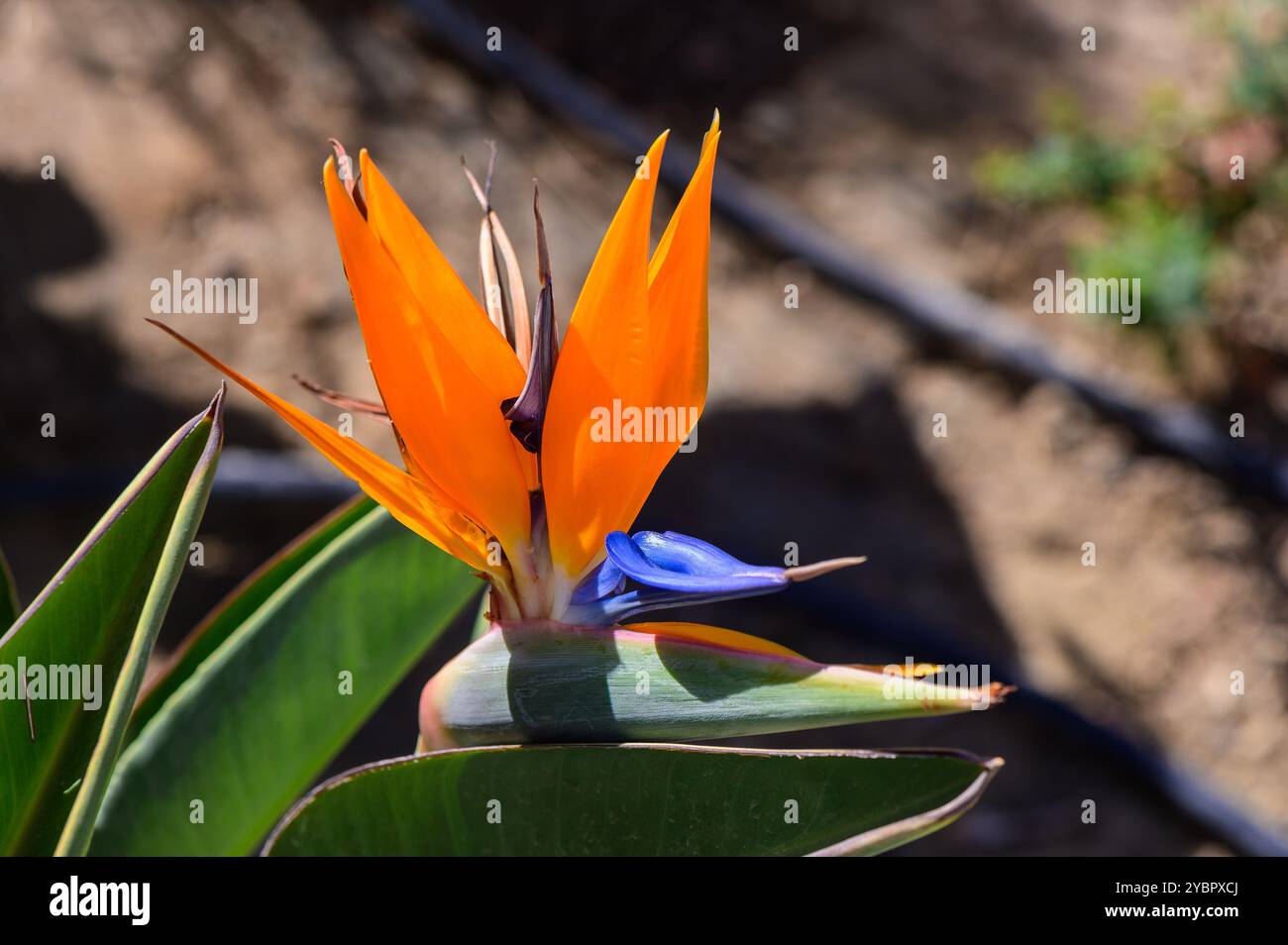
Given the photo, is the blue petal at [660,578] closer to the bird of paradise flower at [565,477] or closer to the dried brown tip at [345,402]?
the bird of paradise flower at [565,477]

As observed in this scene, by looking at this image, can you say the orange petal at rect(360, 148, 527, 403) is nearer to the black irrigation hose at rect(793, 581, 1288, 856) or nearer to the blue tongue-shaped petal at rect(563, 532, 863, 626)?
the blue tongue-shaped petal at rect(563, 532, 863, 626)

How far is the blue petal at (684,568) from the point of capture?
1.44 ft

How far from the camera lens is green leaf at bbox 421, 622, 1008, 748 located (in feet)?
1.33

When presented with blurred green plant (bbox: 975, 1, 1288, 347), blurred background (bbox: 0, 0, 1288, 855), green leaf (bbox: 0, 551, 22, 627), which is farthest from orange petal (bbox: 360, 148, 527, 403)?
blurred green plant (bbox: 975, 1, 1288, 347)

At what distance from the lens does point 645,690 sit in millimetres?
426

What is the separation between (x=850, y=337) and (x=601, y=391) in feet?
5.98

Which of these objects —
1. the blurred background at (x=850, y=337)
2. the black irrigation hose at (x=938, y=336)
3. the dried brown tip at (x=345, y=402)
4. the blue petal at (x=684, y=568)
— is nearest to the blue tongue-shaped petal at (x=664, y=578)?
the blue petal at (x=684, y=568)

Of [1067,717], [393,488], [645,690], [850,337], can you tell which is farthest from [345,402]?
[850,337]

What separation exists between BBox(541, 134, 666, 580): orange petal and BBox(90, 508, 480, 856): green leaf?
6.3 inches

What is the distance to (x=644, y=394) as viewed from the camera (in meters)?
0.44

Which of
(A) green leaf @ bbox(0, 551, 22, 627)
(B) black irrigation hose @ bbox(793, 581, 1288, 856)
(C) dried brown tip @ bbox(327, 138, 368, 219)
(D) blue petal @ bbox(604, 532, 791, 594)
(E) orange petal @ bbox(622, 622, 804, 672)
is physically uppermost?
(C) dried brown tip @ bbox(327, 138, 368, 219)

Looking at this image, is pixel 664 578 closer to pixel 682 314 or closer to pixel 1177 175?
pixel 682 314

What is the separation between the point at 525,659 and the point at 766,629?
1.42 metres

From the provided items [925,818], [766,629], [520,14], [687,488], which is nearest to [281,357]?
[687,488]
